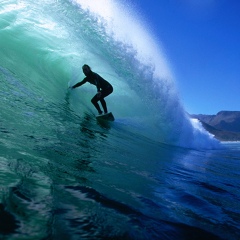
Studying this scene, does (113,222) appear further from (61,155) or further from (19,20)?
(19,20)

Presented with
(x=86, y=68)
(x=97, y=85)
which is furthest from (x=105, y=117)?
(x=86, y=68)

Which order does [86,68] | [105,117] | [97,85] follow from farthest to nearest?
[105,117], [97,85], [86,68]

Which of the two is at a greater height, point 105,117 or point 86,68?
point 86,68

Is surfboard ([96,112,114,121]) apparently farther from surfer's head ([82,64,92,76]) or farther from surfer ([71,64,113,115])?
surfer's head ([82,64,92,76])

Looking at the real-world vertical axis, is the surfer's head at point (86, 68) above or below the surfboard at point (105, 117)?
above

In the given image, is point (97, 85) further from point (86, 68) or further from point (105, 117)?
point (105, 117)

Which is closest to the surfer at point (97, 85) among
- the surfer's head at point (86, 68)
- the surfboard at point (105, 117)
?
the surfer's head at point (86, 68)

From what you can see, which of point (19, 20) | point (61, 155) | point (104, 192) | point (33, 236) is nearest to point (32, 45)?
point (19, 20)

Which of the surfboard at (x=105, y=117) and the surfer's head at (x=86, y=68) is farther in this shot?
the surfboard at (x=105, y=117)

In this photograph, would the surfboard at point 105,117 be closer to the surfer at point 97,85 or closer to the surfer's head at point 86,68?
the surfer at point 97,85

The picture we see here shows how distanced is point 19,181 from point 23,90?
4469mm

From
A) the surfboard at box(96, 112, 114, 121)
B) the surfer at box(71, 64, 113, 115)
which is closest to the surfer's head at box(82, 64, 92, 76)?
the surfer at box(71, 64, 113, 115)

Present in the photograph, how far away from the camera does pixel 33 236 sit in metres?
0.93

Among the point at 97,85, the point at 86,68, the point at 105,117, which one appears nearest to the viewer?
the point at 86,68
